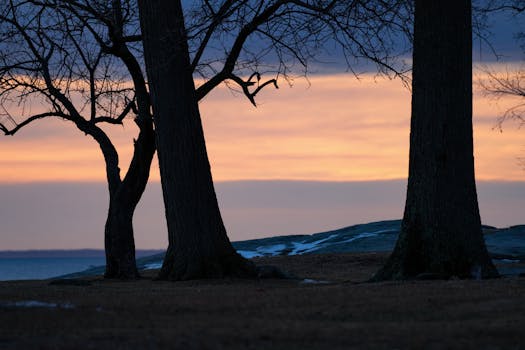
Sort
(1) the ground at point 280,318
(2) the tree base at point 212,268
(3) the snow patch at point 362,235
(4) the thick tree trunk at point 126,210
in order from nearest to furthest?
(1) the ground at point 280,318 < (2) the tree base at point 212,268 < (4) the thick tree trunk at point 126,210 < (3) the snow patch at point 362,235

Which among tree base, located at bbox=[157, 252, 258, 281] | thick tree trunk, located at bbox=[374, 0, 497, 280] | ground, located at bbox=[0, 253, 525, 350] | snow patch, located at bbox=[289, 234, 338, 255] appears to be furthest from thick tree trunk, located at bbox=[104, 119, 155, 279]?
snow patch, located at bbox=[289, 234, 338, 255]

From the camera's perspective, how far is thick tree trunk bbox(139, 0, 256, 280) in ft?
56.8

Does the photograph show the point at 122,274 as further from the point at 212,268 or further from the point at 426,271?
the point at 426,271

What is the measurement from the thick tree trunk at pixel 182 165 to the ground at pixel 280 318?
425 centimetres

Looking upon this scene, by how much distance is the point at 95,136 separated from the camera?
21.9 metres

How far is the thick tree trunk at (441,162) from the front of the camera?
1480 cm

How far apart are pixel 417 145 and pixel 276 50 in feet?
17.0

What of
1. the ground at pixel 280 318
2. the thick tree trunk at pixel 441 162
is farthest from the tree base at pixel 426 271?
the ground at pixel 280 318

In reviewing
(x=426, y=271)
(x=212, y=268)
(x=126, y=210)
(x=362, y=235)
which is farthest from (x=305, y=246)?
(x=426, y=271)

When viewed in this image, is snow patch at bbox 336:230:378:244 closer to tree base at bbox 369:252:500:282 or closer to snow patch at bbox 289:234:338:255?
snow patch at bbox 289:234:338:255

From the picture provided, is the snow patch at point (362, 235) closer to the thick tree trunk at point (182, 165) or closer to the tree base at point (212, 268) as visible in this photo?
the tree base at point (212, 268)

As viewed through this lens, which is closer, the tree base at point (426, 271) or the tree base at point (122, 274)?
the tree base at point (426, 271)

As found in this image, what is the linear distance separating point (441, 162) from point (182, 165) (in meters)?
5.22

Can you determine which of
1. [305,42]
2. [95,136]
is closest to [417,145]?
[305,42]
